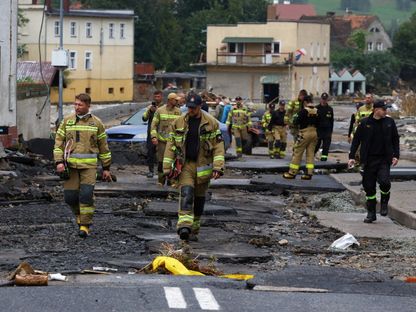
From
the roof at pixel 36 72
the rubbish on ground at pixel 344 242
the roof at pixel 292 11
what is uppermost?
the roof at pixel 292 11

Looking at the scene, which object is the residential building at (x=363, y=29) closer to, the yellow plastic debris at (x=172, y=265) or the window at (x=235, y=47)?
the window at (x=235, y=47)

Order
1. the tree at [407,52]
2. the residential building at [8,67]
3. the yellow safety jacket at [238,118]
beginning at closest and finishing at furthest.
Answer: the residential building at [8,67], the yellow safety jacket at [238,118], the tree at [407,52]

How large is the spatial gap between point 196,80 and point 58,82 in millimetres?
81950

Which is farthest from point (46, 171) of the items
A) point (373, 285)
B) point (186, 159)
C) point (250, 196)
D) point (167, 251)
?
point (373, 285)

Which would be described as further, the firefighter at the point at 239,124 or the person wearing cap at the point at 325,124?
the firefighter at the point at 239,124

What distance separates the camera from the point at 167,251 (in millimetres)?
12328

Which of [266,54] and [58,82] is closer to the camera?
[58,82]

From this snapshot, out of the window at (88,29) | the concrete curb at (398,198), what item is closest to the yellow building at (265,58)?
the window at (88,29)

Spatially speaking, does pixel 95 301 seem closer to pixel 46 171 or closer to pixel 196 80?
pixel 46 171

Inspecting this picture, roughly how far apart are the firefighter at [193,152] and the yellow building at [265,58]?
8184 centimetres

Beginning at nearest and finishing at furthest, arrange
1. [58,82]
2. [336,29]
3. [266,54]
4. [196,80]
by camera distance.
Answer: [58,82] → [266,54] → [196,80] → [336,29]

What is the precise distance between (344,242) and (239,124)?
18507mm

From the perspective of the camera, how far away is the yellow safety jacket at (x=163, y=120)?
804 inches

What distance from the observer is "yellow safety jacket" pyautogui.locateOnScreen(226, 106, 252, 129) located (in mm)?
32531
